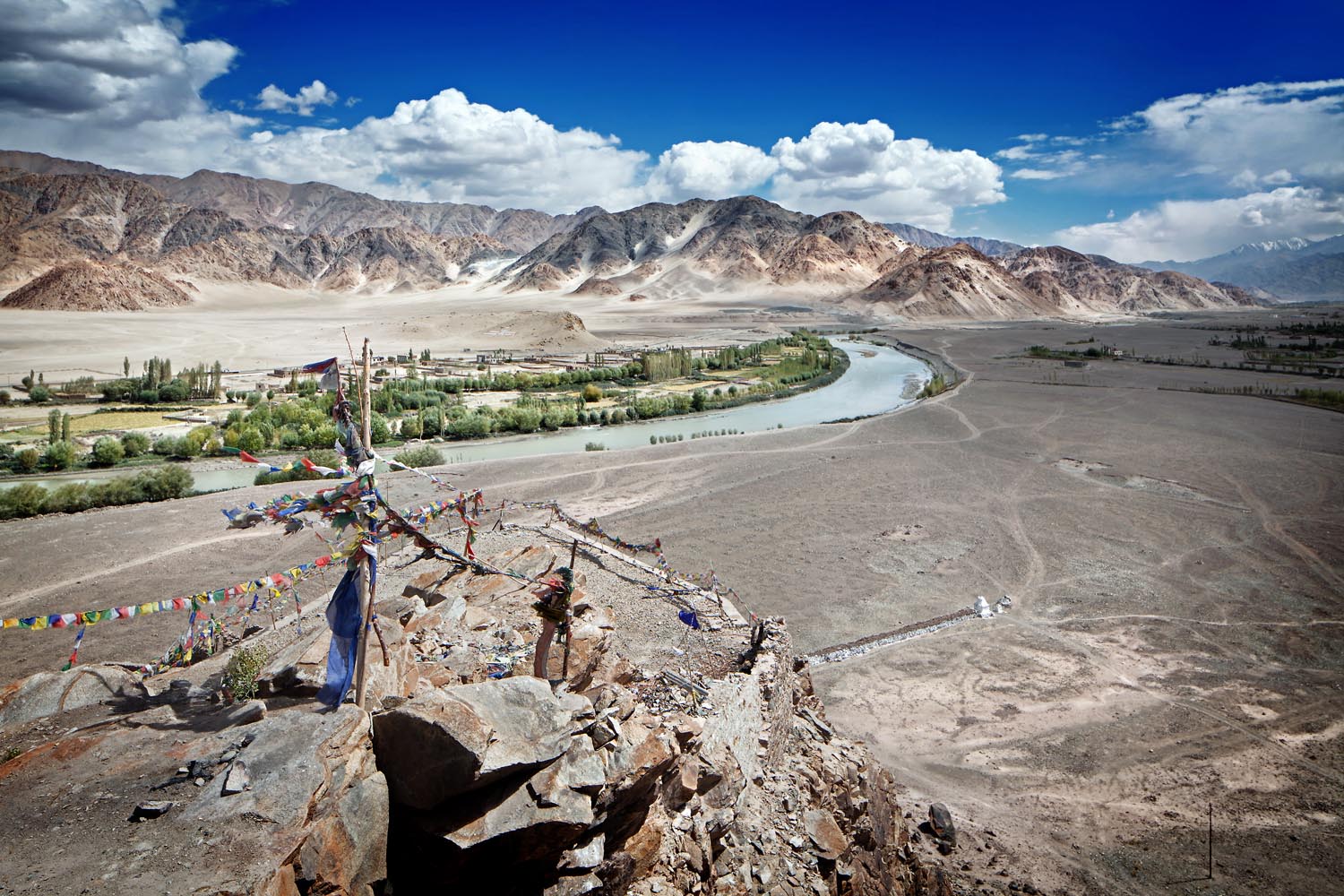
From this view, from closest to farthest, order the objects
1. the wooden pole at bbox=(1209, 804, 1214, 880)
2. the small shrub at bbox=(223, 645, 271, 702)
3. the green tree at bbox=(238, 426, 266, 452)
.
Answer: the small shrub at bbox=(223, 645, 271, 702) → the wooden pole at bbox=(1209, 804, 1214, 880) → the green tree at bbox=(238, 426, 266, 452)

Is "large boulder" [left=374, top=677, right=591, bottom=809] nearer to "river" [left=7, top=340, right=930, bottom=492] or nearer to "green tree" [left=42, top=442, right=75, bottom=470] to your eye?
"river" [left=7, top=340, right=930, bottom=492]

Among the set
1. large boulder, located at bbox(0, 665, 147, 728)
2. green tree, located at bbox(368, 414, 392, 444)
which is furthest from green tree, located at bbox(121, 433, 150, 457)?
large boulder, located at bbox(0, 665, 147, 728)

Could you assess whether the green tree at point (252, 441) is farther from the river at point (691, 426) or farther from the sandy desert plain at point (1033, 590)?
the sandy desert plain at point (1033, 590)

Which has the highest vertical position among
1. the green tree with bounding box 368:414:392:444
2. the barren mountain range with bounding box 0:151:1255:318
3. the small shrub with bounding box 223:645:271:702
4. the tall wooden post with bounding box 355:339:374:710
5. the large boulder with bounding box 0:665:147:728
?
the barren mountain range with bounding box 0:151:1255:318

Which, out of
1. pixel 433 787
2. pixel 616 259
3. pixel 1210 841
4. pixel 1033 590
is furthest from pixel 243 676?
pixel 616 259

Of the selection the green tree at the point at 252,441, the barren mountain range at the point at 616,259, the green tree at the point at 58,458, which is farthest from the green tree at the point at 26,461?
the barren mountain range at the point at 616,259

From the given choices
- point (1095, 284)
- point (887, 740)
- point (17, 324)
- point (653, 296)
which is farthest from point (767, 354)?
point (1095, 284)
